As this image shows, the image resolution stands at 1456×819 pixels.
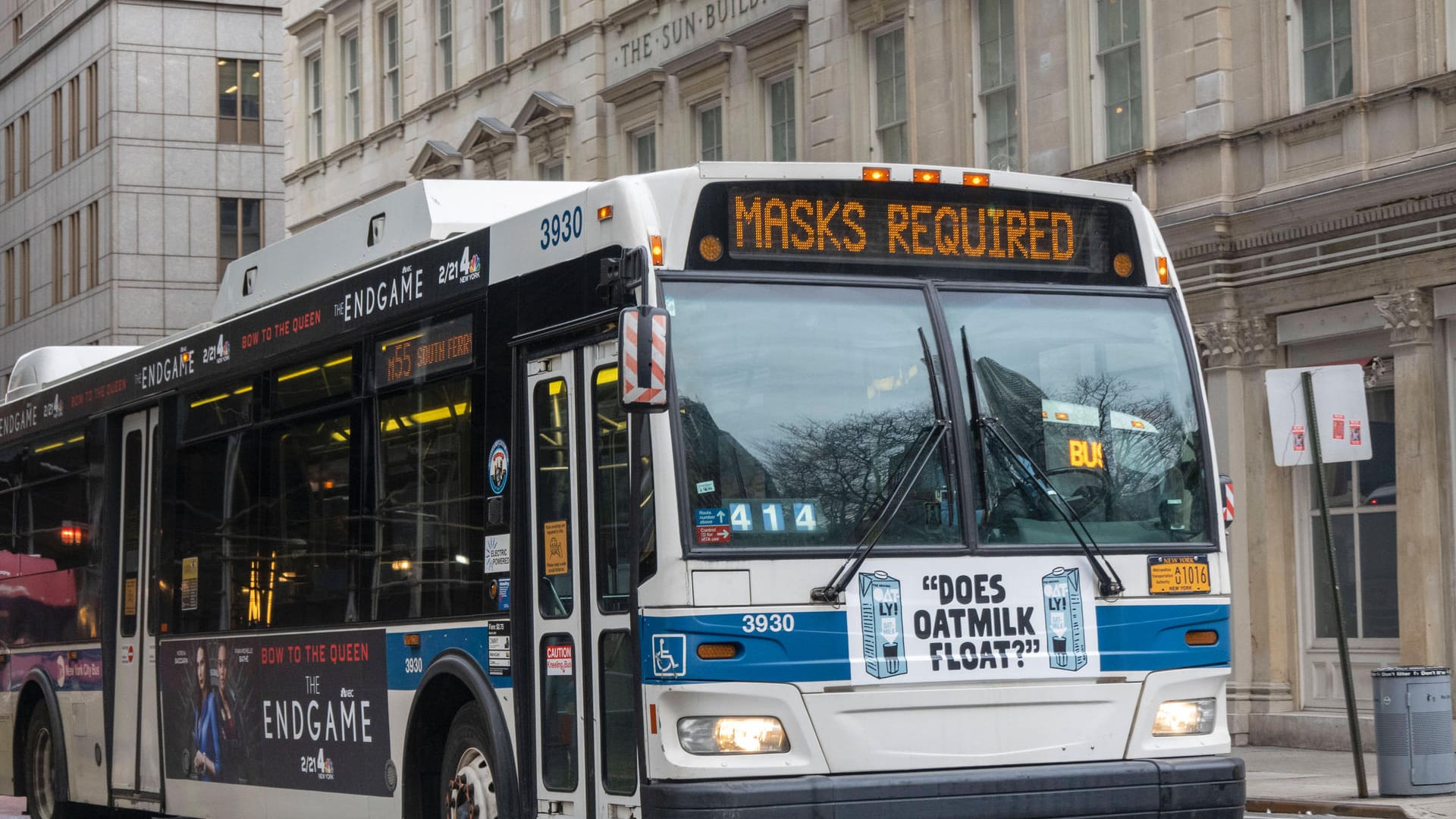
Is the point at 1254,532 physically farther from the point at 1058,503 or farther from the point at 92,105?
the point at 92,105

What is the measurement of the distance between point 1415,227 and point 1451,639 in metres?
3.63

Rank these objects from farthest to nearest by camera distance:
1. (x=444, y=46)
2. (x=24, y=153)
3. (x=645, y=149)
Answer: (x=24, y=153)
(x=444, y=46)
(x=645, y=149)

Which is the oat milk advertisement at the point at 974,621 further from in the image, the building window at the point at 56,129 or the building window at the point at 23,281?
the building window at the point at 23,281

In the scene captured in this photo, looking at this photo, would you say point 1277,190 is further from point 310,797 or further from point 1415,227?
point 310,797

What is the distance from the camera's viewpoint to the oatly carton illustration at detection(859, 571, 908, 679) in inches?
334

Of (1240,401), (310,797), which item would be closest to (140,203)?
(1240,401)

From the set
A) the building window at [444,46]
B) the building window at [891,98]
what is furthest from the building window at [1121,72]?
the building window at [444,46]

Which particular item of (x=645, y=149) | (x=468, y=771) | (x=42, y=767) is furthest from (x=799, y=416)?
(x=645, y=149)

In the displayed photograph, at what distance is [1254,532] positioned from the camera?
21.3m

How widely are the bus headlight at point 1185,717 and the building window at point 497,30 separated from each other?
1123 inches

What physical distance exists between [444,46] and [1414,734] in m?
26.2

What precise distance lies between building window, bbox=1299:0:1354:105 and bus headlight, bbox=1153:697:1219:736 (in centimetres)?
1233

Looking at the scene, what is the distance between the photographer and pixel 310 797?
1146 cm

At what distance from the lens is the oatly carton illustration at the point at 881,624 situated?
8.48 metres
